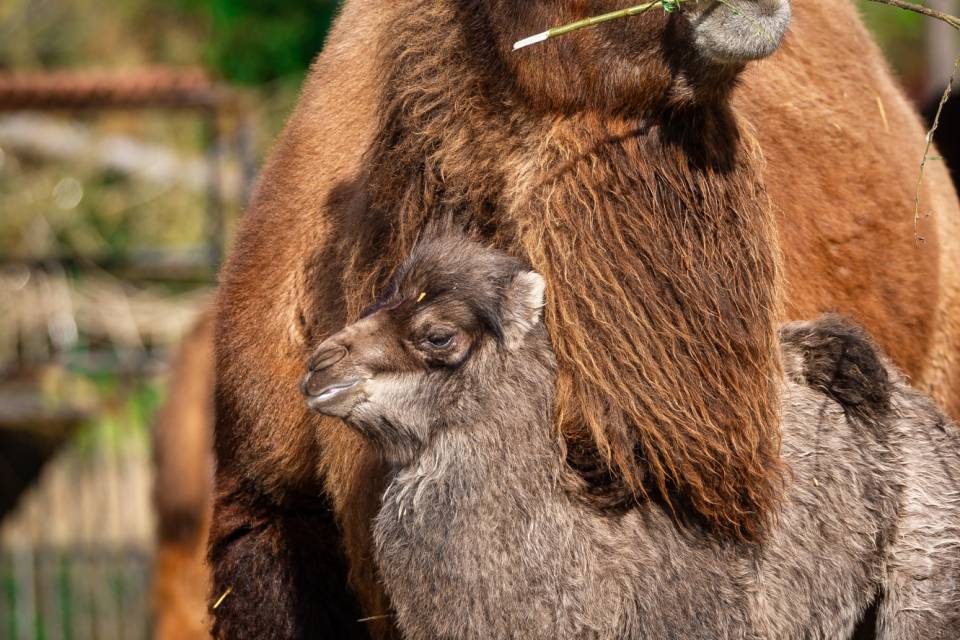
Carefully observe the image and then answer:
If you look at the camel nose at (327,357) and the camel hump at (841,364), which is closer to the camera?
the camel nose at (327,357)

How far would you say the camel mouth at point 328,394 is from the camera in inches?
99.8

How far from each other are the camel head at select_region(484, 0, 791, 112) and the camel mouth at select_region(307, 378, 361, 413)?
2.27 ft

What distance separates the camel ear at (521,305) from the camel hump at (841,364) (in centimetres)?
60

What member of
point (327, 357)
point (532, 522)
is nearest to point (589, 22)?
point (327, 357)

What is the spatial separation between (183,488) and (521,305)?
563 centimetres

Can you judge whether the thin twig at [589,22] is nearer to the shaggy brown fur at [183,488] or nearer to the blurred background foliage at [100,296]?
the shaggy brown fur at [183,488]

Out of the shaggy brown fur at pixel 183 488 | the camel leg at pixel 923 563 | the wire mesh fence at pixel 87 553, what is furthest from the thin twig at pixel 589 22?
the wire mesh fence at pixel 87 553

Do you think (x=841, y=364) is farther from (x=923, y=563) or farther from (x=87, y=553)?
(x=87, y=553)

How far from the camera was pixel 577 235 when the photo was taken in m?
2.69

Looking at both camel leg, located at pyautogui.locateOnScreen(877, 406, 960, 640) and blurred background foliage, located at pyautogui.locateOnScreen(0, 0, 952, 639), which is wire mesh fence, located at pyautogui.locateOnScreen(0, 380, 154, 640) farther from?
camel leg, located at pyautogui.locateOnScreen(877, 406, 960, 640)

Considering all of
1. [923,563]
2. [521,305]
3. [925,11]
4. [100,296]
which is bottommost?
[100,296]

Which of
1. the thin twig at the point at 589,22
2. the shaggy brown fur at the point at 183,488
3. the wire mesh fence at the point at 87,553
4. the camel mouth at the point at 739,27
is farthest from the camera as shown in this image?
the wire mesh fence at the point at 87,553

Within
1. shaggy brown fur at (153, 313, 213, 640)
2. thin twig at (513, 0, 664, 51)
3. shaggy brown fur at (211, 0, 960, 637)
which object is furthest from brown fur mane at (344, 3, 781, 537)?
shaggy brown fur at (153, 313, 213, 640)

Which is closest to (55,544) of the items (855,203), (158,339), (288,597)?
(158,339)
